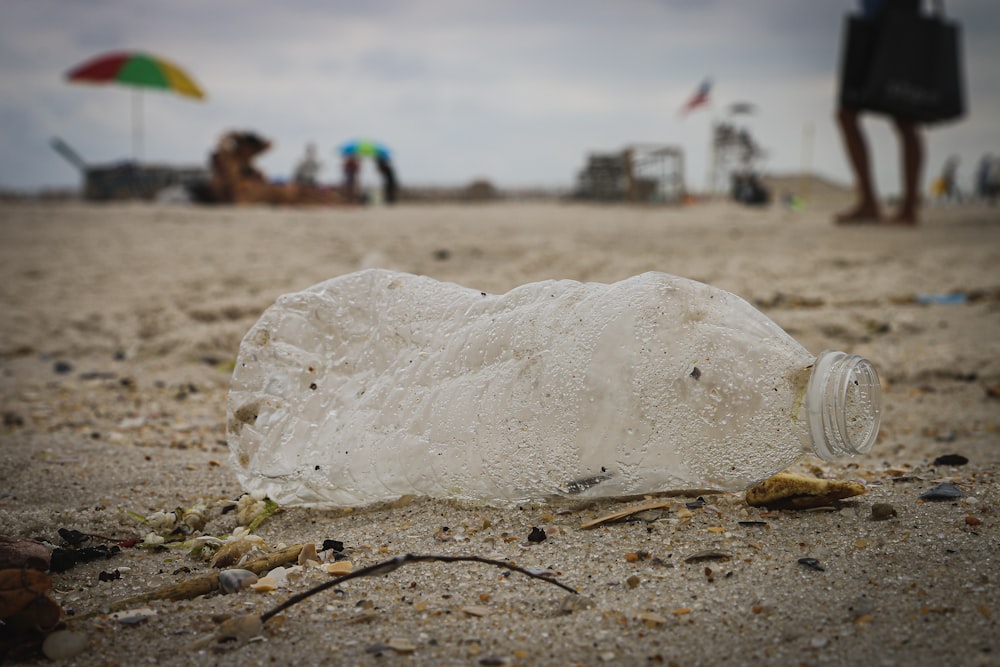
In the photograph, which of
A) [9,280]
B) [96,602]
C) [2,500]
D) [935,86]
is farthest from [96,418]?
[935,86]

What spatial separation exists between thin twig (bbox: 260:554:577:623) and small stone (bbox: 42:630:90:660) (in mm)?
269

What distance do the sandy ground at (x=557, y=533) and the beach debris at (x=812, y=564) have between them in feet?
0.07

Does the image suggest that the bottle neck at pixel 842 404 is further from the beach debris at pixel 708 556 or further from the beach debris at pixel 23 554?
the beach debris at pixel 23 554

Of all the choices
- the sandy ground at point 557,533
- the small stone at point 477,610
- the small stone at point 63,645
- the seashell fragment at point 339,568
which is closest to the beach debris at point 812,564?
the sandy ground at point 557,533

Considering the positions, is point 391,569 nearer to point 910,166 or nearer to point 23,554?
point 23,554

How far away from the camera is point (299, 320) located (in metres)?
1.94

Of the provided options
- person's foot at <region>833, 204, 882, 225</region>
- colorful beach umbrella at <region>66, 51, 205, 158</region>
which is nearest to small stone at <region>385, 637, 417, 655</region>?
person's foot at <region>833, 204, 882, 225</region>

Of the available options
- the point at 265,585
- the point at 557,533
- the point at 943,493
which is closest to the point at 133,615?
the point at 265,585

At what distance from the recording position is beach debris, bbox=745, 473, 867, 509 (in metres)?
1.62

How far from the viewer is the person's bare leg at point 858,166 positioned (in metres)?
6.63

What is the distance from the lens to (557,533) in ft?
5.21

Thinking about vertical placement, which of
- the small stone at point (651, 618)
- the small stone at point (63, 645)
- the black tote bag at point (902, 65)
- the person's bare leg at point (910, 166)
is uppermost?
the black tote bag at point (902, 65)

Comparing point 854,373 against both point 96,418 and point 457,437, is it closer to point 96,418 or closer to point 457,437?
point 457,437

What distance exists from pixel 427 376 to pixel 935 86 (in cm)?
625
